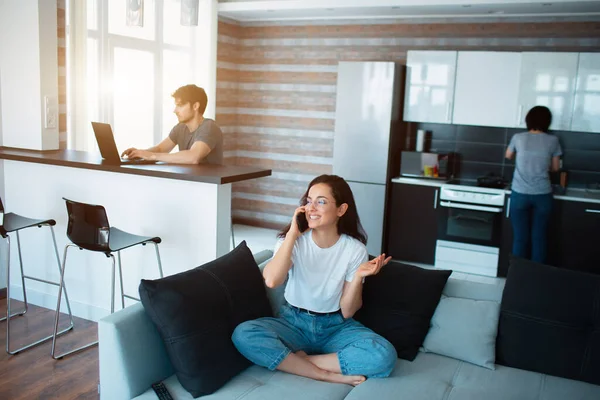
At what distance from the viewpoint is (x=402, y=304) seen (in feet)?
8.68

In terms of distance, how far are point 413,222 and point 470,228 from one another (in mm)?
555

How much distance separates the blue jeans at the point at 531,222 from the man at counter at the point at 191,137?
110 inches

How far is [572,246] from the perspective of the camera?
5250mm

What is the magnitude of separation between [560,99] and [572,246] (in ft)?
4.37

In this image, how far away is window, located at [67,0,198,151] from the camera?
4.80 m

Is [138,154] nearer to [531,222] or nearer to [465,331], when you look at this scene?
[465,331]

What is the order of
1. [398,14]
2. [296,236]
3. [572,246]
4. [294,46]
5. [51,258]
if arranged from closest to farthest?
[296,236], [51,258], [572,246], [398,14], [294,46]

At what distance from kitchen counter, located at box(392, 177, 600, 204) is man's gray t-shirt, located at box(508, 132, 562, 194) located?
20 cm

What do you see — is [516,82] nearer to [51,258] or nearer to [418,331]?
[418,331]

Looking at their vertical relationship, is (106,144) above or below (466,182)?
above

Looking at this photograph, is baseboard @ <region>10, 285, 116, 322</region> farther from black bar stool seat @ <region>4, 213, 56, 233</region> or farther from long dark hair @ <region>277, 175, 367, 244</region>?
long dark hair @ <region>277, 175, 367, 244</region>

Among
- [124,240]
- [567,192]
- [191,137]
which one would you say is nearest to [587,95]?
[567,192]

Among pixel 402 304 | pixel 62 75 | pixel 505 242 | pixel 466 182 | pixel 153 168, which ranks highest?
pixel 62 75

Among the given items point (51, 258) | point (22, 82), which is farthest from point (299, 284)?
point (22, 82)
